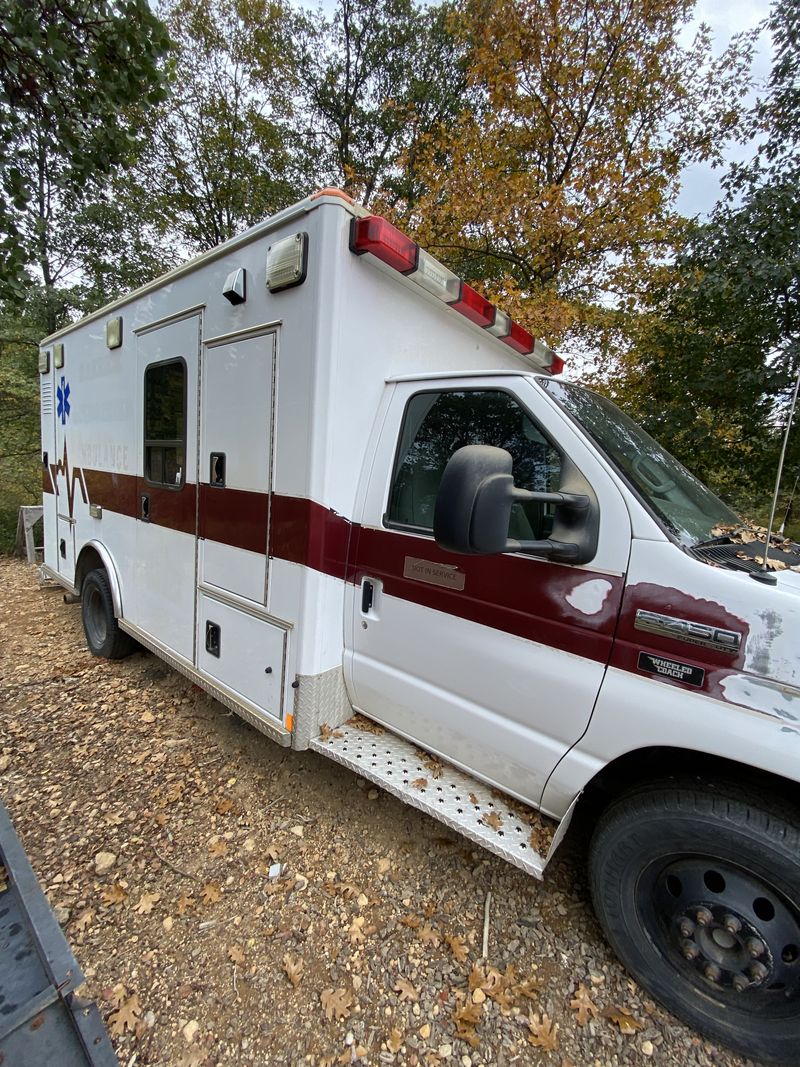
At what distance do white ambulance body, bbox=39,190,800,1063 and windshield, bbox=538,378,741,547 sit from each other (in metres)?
0.02

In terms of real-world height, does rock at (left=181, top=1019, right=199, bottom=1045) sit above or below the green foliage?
below

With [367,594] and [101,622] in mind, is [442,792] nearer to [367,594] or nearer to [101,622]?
[367,594]

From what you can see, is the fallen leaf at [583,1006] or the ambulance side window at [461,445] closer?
the fallen leaf at [583,1006]

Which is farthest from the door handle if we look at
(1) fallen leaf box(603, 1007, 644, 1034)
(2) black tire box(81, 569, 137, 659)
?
(2) black tire box(81, 569, 137, 659)

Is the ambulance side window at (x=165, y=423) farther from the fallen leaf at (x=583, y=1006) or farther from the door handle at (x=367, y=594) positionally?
the fallen leaf at (x=583, y=1006)

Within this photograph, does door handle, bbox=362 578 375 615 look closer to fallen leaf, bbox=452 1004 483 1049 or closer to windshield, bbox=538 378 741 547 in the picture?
windshield, bbox=538 378 741 547

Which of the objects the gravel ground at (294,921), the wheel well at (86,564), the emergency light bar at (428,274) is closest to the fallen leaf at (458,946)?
the gravel ground at (294,921)

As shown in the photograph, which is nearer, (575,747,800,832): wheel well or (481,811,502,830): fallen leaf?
(575,747,800,832): wheel well

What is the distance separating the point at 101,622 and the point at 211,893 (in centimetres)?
296

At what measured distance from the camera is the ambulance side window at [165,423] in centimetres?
318

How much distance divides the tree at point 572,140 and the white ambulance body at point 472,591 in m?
5.33

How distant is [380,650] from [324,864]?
1.12 meters

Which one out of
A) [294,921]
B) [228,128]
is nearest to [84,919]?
[294,921]

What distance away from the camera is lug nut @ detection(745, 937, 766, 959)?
64.7 inches
